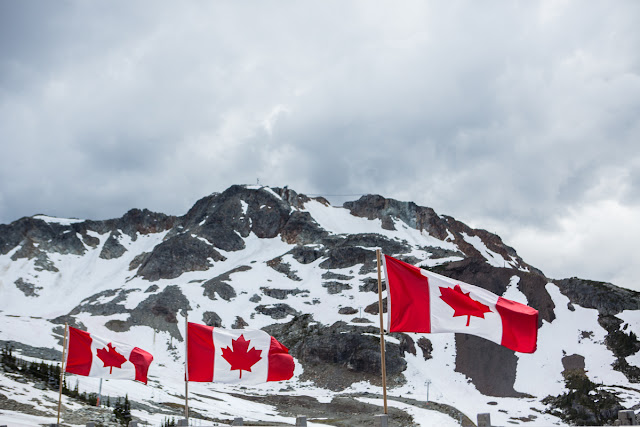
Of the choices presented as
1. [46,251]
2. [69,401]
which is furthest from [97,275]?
[69,401]

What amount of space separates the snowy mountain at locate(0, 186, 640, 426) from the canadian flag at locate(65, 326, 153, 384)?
8114 millimetres

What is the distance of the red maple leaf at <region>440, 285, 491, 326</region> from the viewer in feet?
45.3

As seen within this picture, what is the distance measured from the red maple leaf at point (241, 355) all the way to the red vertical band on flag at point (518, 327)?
7.82 meters

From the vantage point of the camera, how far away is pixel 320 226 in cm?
17600

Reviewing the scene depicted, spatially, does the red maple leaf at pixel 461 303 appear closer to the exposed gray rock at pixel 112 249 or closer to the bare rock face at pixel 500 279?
the bare rock face at pixel 500 279

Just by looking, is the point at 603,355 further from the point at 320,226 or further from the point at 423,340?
the point at 320,226

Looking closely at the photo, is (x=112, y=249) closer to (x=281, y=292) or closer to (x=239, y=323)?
(x=281, y=292)

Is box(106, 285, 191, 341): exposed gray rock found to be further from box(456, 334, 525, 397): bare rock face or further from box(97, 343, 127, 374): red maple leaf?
box(97, 343, 127, 374): red maple leaf

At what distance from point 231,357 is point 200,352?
100cm

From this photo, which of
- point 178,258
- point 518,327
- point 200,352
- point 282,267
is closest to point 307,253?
point 282,267

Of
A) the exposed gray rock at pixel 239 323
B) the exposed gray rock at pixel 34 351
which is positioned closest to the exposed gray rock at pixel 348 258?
the exposed gray rock at pixel 239 323

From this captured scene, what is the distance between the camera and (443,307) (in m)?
14.0

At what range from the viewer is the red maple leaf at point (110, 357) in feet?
73.0

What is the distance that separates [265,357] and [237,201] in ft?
578
